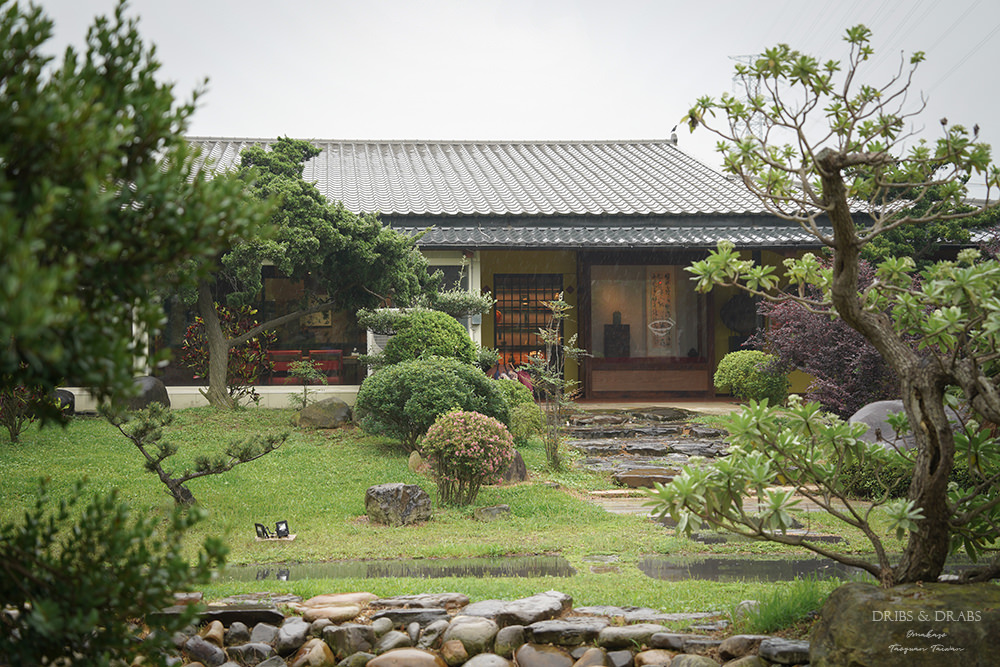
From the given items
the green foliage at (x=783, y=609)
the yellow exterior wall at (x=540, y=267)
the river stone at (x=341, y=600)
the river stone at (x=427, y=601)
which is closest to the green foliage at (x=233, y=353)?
the yellow exterior wall at (x=540, y=267)

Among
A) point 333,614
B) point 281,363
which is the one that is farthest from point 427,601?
point 281,363

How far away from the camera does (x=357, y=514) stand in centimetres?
728

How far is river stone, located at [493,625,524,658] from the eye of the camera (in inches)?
159

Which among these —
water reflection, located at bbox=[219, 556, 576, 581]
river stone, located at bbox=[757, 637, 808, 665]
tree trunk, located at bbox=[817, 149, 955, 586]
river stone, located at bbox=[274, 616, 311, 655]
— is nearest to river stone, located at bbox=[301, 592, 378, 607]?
river stone, located at bbox=[274, 616, 311, 655]

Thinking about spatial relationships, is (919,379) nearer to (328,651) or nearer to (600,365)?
(328,651)

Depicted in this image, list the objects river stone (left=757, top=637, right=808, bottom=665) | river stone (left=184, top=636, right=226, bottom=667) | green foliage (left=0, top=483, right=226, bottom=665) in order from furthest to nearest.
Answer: river stone (left=184, top=636, right=226, bottom=667), river stone (left=757, top=637, right=808, bottom=665), green foliage (left=0, top=483, right=226, bottom=665)

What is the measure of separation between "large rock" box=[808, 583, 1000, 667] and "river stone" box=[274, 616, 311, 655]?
8.61 feet

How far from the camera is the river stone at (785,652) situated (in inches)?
145

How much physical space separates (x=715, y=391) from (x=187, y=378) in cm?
1052

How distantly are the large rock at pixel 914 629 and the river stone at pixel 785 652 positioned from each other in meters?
0.24

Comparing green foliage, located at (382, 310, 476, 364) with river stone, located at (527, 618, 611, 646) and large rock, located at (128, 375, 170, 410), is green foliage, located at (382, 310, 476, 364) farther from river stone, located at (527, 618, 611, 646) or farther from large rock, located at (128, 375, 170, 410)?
river stone, located at (527, 618, 611, 646)

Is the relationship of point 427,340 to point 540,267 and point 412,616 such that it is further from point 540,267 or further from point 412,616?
point 412,616

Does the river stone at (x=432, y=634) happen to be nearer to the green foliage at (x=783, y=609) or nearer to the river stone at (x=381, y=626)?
the river stone at (x=381, y=626)

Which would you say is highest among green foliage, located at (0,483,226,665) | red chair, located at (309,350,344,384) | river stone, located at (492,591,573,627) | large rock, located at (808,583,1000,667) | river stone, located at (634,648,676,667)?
red chair, located at (309,350,344,384)
